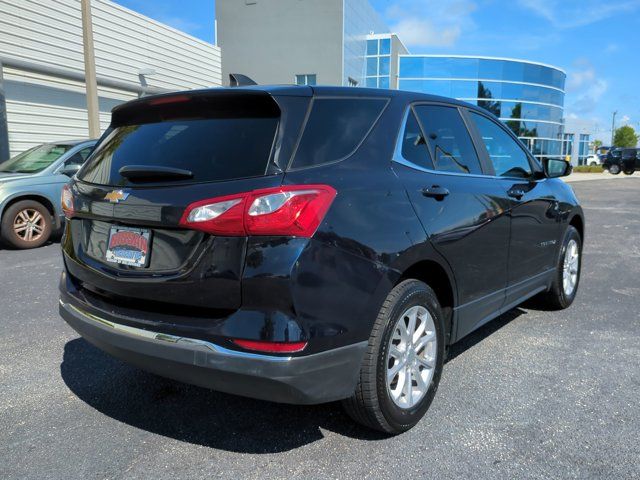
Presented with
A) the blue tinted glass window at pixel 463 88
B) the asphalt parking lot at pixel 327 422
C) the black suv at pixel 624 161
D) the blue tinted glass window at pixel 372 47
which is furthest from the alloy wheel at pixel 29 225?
the black suv at pixel 624 161

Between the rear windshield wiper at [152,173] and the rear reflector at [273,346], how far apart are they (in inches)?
31.7

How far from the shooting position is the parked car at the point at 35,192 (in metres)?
7.91

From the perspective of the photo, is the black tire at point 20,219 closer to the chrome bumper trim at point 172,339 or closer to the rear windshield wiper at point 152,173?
the chrome bumper trim at point 172,339

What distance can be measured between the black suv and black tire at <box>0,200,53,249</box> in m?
42.2

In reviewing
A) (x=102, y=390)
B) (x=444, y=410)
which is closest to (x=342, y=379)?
(x=444, y=410)

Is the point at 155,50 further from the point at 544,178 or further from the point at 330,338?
the point at 330,338

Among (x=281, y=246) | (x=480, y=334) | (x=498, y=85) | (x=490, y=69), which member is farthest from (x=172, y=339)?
(x=498, y=85)

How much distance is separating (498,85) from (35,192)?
42733 millimetres

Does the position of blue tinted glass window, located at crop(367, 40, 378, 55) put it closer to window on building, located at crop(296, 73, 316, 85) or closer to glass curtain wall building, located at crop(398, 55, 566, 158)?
glass curtain wall building, located at crop(398, 55, 566, 158)

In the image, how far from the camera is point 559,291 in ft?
15.9

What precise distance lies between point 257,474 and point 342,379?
60cm

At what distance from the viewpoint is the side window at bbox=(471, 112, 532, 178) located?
3.87 metres

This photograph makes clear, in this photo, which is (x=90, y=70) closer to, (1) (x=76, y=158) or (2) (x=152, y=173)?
(1) (x=76, y=158)

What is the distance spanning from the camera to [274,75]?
32.8 metres
